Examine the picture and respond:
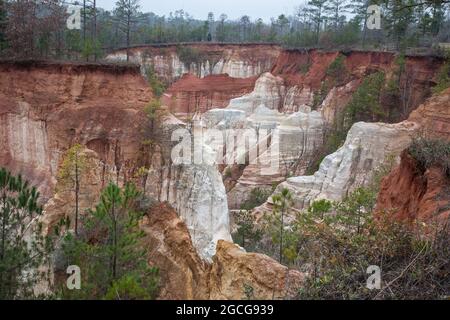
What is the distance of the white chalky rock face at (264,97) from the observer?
43.4m

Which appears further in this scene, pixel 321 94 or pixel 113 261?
pixel 321 94

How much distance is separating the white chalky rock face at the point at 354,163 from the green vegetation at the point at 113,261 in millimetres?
16203

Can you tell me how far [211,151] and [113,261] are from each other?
13551mm

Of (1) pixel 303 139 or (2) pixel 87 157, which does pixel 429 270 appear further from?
(1) pixel 303 139

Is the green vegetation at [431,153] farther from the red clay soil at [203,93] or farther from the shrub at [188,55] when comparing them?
the shrub at [188,55]

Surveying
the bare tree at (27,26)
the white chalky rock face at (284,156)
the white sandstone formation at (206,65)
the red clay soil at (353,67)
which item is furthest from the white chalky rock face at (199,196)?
the white sandstone formation at (206,65)

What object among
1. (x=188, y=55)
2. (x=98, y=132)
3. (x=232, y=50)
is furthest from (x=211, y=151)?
(x=232, y=50)

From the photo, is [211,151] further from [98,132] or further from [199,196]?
[98,132]

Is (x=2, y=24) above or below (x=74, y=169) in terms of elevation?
above

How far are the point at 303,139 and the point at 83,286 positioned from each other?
2766 centimetres

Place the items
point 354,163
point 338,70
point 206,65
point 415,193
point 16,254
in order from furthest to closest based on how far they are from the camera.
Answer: point 206,65
point 338,70
point 354,163
point 415,193
point 16,254

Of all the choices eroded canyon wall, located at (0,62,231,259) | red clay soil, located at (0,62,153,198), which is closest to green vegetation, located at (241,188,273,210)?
eroded canyon wall, located at (0,62,231,259)

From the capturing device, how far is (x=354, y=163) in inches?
953

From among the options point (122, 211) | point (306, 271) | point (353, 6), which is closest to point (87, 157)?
point (122, 211)
